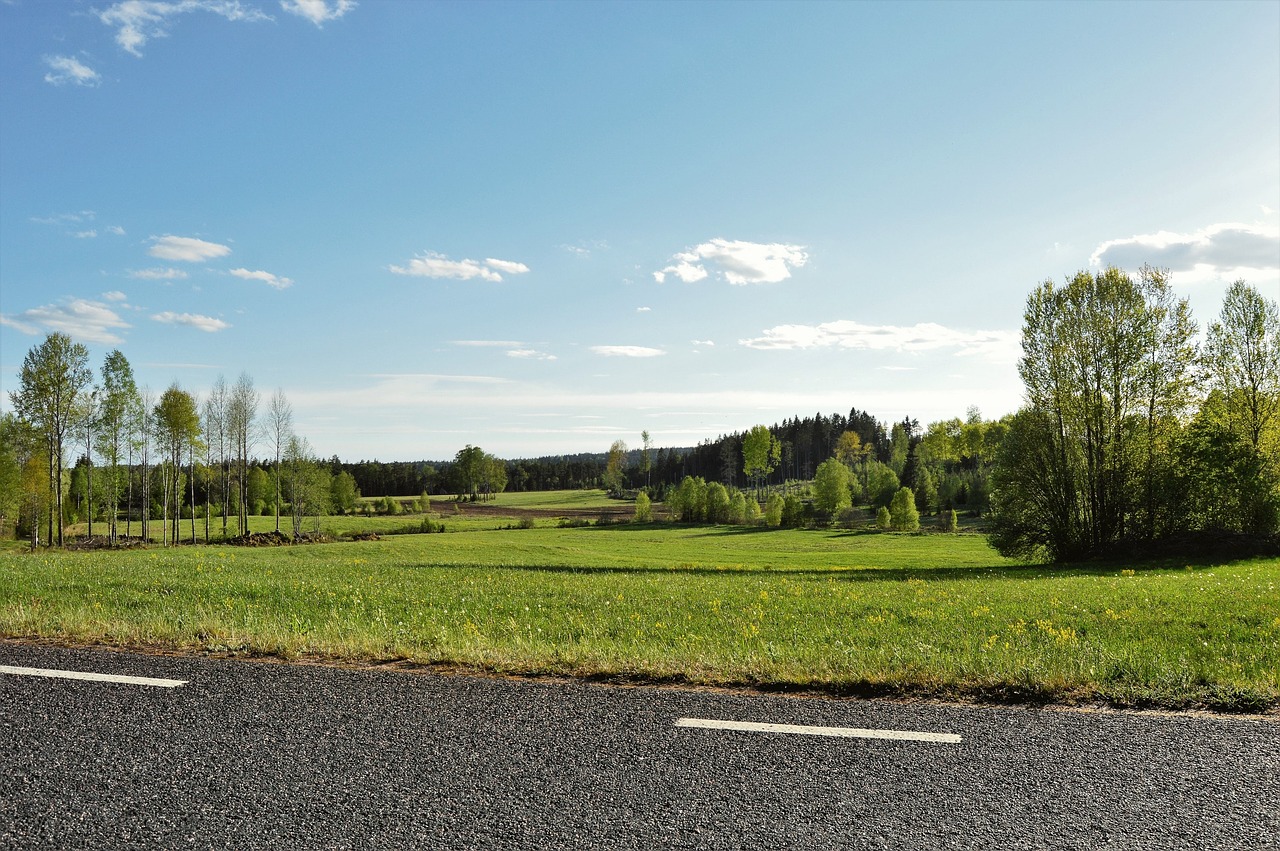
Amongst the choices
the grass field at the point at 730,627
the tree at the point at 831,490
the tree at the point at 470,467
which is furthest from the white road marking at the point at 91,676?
the tree at the point at 470,467

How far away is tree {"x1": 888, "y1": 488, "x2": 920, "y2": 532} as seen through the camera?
89.9 m

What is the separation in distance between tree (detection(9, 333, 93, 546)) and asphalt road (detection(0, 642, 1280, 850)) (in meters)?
49.8

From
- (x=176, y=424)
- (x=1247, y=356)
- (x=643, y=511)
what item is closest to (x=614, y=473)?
(x=643, y=511)

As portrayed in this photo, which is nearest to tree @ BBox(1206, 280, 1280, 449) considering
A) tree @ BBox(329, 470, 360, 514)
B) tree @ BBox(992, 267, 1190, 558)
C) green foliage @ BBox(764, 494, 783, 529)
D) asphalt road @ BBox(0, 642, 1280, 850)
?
tree @ BBox(992, 267, 1190, 558)

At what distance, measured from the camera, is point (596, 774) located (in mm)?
4988

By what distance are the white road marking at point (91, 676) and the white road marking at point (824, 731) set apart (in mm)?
5257

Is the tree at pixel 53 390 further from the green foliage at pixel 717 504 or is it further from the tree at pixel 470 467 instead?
the tree at pixel 470 467

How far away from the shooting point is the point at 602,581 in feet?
79.3

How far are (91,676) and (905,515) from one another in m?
91.9

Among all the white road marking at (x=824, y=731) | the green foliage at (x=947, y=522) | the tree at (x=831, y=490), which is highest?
the white road marking at (x=824, y=731)

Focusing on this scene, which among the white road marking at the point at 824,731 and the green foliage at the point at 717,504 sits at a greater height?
the white road marking at the point at 824,731

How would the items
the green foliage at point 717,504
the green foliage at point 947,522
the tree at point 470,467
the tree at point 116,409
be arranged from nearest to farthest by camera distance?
the tree at point 116,409, the green foliage at point 947,522, the green foliage at point 717,504, the tree at point 470,467

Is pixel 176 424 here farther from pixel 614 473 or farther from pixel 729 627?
pixel 614 473

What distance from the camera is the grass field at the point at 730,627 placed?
739 cm
